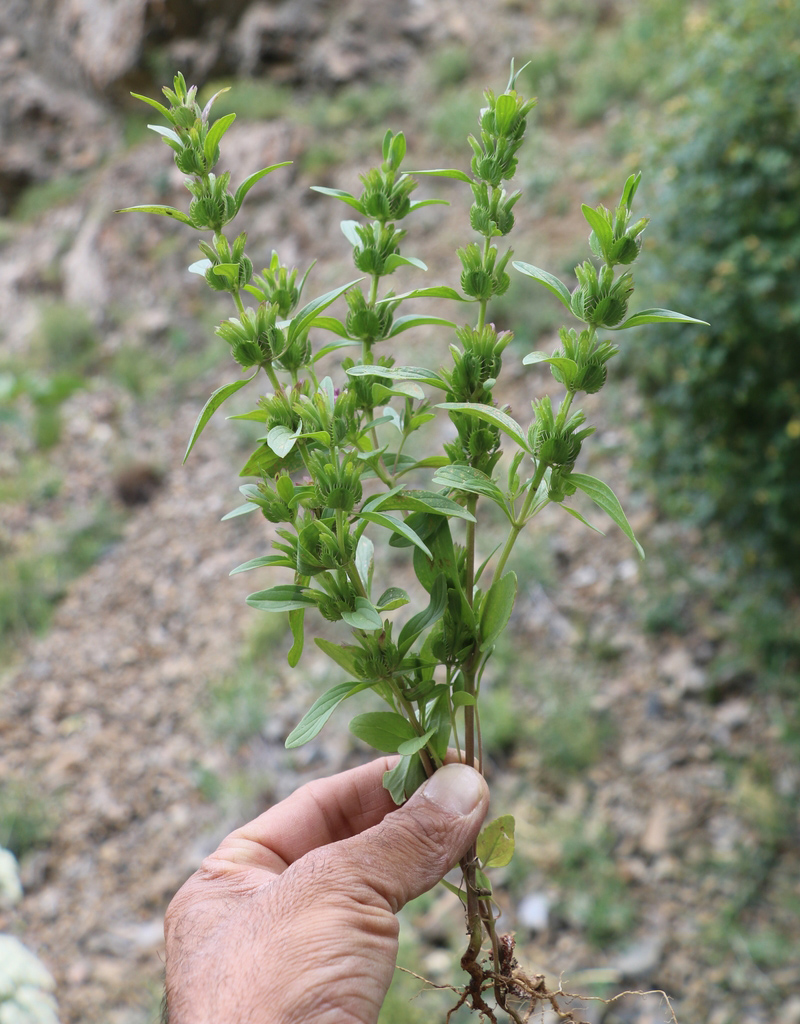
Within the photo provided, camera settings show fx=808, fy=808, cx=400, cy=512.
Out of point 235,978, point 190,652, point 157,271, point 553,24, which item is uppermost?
point 553,24

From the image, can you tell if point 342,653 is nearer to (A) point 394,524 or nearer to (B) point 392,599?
(B) point 392,599

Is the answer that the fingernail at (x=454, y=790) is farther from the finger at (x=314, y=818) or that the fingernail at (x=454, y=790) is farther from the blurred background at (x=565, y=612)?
the blurred background at (x=565, y=612)

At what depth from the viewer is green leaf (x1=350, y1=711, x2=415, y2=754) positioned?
2.89 ft

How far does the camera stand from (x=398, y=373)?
83 cm

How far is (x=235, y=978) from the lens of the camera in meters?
0.86

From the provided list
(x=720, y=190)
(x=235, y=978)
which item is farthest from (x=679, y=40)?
(x=235, y=978)

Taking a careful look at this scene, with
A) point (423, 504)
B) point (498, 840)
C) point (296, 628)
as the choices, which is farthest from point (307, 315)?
point (498, 840)

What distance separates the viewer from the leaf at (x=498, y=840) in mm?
1024

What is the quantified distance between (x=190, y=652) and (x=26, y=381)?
2816mm

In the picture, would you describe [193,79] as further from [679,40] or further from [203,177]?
[203,177]

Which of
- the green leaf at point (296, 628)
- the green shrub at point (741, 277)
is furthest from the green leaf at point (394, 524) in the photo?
the green shrub at point (741, 277)

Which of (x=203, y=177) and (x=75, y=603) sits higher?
(x=203, y=177)

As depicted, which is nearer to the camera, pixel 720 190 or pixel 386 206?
pixel 386 206

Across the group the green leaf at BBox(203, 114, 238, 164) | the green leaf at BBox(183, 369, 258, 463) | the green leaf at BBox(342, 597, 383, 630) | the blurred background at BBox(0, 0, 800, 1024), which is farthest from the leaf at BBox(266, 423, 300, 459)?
the blurred background at BBox(0, 0, 800, 1024)
